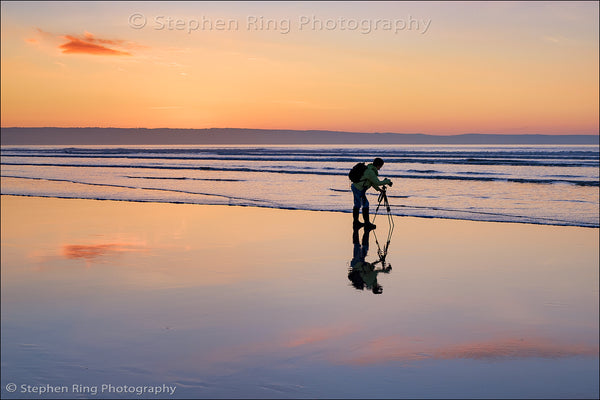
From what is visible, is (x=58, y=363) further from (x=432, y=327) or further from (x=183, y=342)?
(x=432, y=327)

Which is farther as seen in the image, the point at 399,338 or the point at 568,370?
the point at 399,338

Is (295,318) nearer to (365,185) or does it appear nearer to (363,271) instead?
(363,271)

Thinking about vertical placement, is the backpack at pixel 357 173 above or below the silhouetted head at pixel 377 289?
above

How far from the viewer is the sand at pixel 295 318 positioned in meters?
5.14

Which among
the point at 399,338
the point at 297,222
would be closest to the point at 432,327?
the point at 399,338

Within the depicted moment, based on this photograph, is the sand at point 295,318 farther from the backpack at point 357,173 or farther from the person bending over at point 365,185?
the backpack at point 357,173

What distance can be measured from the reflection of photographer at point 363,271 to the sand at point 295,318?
0.15 meters

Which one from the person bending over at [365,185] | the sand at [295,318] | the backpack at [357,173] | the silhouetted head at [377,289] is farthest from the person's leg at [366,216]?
the silhouetted head at [377,289]

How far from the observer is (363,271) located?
9773mm

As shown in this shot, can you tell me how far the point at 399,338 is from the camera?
6.25m

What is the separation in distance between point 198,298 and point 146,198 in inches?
601

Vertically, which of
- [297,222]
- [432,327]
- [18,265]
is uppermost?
[297,222]

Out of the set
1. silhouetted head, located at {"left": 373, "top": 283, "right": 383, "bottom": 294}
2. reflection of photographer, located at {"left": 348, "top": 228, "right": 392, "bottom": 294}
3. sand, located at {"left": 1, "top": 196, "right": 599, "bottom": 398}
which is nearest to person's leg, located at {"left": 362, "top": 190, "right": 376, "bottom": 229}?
sand, located at {"left": 1, "top": 196, "right": 599, "bottom": 398}

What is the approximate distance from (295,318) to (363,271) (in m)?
3.10
